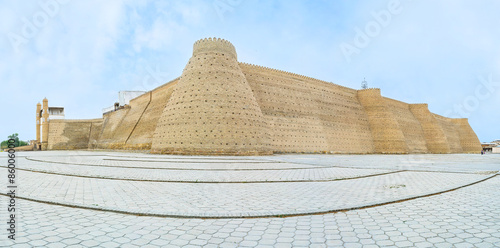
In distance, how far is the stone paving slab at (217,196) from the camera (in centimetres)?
338

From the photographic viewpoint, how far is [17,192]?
177 inches

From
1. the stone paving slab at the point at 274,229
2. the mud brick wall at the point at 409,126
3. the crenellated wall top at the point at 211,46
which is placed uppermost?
the crenellated wall top at the point at 211,46

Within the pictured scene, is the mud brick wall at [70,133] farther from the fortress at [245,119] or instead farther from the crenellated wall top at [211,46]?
the crenellated wall top at [211,46]

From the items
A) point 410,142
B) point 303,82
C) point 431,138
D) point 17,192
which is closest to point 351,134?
point 303,82

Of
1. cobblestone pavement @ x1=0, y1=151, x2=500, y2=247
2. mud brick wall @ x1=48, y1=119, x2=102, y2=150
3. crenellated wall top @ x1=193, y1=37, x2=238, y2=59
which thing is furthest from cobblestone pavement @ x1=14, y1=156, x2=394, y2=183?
mud brick wall @ x1=48, y1=119, x2=102, y2=150

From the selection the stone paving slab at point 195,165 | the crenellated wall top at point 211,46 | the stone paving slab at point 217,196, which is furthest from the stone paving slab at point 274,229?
the crenellated wall top at point 211,46

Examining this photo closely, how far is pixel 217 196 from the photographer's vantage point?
14.0 ft

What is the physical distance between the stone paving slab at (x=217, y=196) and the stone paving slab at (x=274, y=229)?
0.92 feet

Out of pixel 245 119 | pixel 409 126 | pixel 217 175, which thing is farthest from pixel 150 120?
pixel 409 126

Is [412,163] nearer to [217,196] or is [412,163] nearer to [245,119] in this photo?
[245,119]

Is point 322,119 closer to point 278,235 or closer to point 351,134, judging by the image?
point 351,134

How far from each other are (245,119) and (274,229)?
681 inches

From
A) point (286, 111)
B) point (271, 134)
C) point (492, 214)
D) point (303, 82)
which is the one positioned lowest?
point (492, 214)

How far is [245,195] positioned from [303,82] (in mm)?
25363
